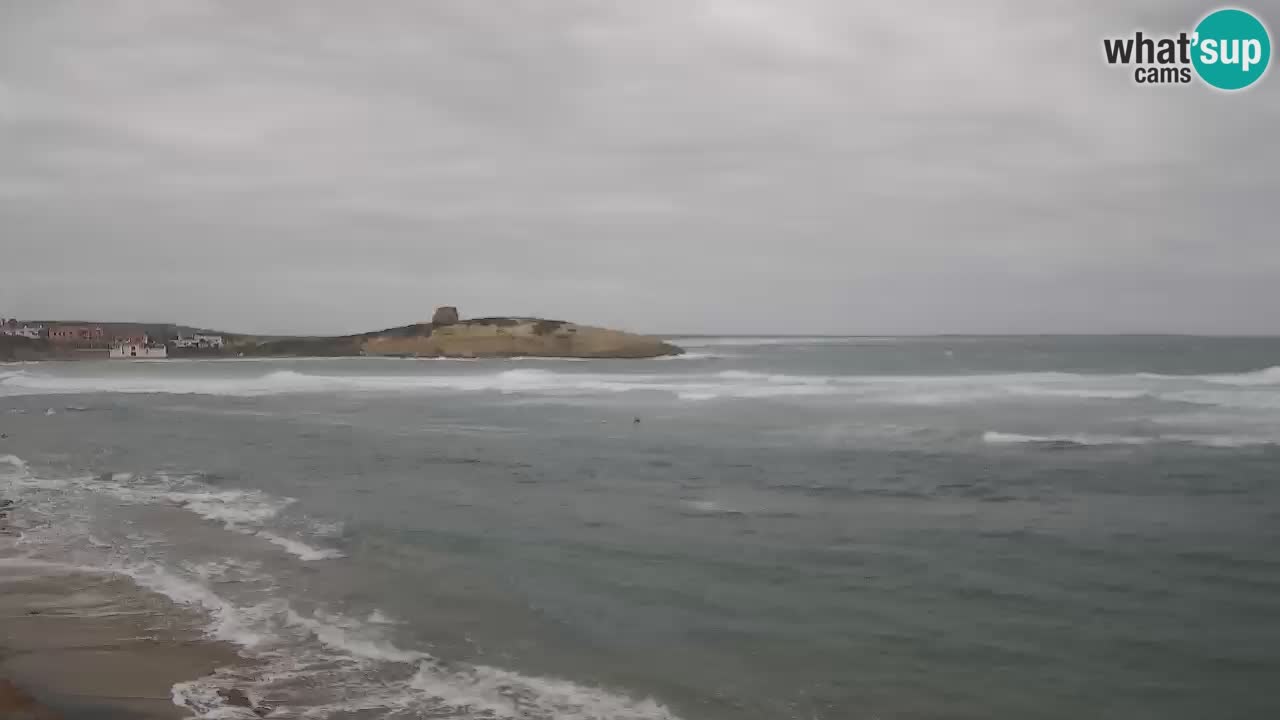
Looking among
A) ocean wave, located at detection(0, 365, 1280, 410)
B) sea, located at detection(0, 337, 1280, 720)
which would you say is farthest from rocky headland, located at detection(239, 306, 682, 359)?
sea, located at detection(0, 337, 1280, 720)

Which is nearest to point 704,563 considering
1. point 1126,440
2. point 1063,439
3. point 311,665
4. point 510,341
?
point 311,665

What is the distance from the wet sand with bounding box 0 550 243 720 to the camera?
20.1 ft

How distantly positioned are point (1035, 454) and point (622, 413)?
1635 centimetres

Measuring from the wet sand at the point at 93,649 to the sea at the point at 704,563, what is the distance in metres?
0.29

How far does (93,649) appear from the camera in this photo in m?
7.31

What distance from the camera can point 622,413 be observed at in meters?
33.2

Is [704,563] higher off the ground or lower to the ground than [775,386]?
lower

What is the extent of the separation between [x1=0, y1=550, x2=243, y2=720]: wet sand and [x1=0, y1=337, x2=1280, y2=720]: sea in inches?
11.3

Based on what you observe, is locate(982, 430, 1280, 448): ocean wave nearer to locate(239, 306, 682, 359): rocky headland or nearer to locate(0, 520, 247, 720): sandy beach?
locate(0, 520, 247, 720): sandy beach

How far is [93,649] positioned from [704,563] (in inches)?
254

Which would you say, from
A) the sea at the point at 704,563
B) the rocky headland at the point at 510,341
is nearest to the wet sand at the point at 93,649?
the sea at the point at 704,563

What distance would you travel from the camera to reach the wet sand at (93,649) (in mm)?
6125

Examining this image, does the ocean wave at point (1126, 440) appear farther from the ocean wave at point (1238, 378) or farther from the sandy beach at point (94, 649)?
the ocean wave at point (1238, 378)

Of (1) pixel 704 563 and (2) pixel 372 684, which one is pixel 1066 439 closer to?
(1) pixel 704 563
